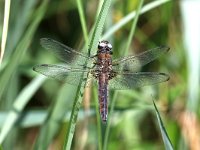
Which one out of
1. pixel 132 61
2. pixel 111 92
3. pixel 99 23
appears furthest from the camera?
pixel 111 92

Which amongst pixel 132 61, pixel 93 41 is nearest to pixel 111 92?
pixel 132 61

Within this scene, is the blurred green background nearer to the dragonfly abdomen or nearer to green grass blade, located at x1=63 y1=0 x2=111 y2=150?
the dragonfly abdomen

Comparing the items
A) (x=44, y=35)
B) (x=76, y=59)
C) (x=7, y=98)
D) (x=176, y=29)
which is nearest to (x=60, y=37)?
(x=44, y=35)

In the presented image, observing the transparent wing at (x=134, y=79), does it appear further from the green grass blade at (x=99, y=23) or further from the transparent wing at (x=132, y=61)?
the green grass blade at (x=99, y=23)

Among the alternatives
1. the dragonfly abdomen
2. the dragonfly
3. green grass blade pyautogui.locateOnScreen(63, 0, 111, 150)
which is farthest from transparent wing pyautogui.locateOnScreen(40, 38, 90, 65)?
green grass blade pyautogui.locateOnScreen(63, 0, 111, 150)

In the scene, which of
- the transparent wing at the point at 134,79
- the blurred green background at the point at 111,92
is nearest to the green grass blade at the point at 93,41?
the blurred green background at the point at 111,92

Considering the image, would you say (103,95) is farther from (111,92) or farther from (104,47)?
(111,92)

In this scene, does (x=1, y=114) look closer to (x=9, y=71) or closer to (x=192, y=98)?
(x=9, y=71)
